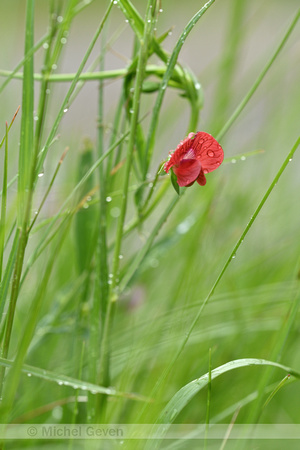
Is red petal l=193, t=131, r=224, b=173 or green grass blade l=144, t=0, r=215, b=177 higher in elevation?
green grass blade l=144, t=0, r=215, b=177

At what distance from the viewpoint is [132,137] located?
53cm

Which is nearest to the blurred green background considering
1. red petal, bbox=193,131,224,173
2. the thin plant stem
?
the thin plant stem

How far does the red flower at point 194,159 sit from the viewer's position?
1.62 ft

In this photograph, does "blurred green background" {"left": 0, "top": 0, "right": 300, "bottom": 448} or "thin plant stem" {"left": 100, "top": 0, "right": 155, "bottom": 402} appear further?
"blurred green background" {"left": 0, "top": 0, "right": 300, "bottom": 448}

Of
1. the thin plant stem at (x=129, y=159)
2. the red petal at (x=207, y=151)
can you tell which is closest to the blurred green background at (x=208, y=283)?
the thin plant stem at (x=129, y=159)

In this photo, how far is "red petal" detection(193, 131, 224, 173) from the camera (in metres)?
0.49

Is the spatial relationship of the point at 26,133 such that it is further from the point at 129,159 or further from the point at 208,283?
the point at 208,283

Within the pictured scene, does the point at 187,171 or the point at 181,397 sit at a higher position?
the point at 187,171

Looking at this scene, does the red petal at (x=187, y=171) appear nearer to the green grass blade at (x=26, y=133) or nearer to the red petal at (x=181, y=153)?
the red petal at (x=181, y=153)

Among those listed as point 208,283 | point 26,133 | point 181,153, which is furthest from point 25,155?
point 208,283

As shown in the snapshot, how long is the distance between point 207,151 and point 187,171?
0.08 feet

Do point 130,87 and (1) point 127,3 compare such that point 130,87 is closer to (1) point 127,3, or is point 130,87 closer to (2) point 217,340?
(1) point 127,3

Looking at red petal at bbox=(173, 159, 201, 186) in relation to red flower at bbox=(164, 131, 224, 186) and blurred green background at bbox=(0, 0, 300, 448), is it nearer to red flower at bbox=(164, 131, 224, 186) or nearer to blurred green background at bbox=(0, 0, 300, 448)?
red flower at bbox=(164, 131, 224, 186)

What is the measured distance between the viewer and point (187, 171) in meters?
0.50
